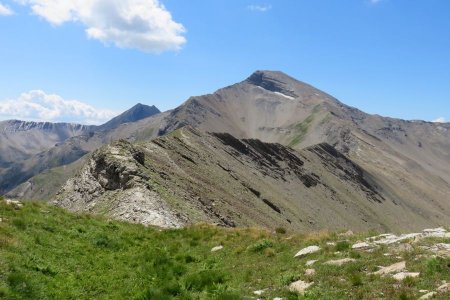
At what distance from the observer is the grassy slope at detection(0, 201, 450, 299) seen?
14.1m

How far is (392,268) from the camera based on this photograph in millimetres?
15266

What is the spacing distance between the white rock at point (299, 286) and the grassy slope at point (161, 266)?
0.93 feet

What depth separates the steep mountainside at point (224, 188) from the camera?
45759 mm

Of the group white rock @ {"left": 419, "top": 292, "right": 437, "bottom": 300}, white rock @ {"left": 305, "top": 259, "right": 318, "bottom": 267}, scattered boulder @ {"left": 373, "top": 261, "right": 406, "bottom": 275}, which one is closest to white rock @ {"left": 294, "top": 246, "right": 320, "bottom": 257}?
white rock @ {"left": 305, "top": 259, "right": 318, "bottom": 267}

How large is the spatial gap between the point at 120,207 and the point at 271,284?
28080 mm

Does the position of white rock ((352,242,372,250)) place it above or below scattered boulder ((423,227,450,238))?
below

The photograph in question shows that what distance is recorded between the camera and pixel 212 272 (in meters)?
17.6

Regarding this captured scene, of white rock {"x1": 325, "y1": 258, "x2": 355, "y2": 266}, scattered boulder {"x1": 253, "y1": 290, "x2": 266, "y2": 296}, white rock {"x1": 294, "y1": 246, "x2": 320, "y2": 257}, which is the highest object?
white rock {"x1": 325, "y1": 258, "x2": 355, "y2": 266}

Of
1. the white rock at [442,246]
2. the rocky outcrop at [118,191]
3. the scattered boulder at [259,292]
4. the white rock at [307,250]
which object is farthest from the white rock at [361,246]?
the rocky outcrop at [118,191]

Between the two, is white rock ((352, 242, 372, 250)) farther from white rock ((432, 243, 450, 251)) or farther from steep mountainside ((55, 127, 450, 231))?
steep mountainside ((55, 127, 450, 231))

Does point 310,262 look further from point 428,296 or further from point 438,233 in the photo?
point 438,233

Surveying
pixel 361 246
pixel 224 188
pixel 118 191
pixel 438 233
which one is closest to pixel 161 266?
pixel 361 246

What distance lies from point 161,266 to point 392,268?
31.1ft

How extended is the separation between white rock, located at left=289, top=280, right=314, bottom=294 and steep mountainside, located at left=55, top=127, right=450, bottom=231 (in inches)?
897
